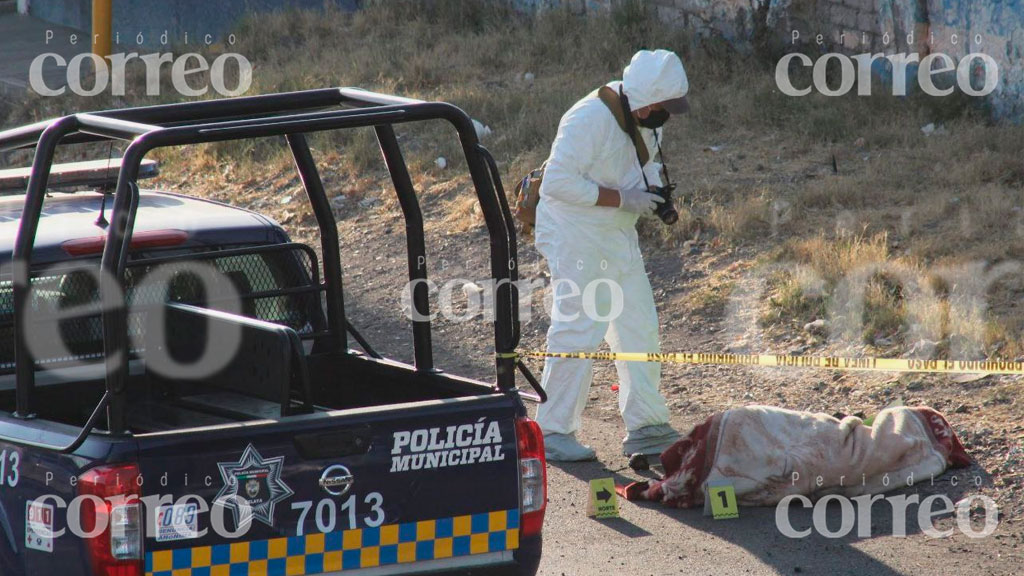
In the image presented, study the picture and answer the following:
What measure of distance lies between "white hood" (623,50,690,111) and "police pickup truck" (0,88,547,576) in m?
1.79

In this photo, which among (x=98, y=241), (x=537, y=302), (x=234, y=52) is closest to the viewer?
(x=98, y=241)

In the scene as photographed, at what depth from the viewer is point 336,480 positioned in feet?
13.7

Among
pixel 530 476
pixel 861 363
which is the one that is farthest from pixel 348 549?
pixel 861 363

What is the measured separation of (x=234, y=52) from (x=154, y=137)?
47.0ft

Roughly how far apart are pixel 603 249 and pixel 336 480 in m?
3.06

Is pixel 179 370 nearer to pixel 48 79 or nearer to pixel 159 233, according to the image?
pixel 159 233

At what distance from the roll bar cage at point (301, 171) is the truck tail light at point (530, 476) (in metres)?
0.19

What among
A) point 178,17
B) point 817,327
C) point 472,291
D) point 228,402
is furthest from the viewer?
point 178,17

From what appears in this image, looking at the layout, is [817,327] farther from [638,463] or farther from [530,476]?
[530,476]

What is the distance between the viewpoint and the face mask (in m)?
6.92

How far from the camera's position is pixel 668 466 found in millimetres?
6504

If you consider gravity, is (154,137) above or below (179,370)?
above

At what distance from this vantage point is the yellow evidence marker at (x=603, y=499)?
246 inches

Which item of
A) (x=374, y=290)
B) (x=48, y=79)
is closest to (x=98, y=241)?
(x=374, y=290)
